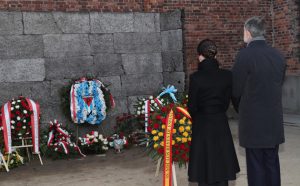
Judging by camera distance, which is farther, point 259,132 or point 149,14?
point 149,14

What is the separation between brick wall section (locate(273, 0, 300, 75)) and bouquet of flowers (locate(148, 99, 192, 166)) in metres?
A: 7.41

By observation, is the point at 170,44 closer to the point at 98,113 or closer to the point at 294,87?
the point at 98,113

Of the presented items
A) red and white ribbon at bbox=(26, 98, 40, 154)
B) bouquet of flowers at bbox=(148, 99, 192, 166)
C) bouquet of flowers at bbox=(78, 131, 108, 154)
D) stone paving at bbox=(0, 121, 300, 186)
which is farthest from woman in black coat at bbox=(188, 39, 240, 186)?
bouquet of flowers at bbox=(78, 131, 108, 154)

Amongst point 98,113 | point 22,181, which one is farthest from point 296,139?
point 22,181

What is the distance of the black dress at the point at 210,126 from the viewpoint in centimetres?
386

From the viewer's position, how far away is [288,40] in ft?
37.9

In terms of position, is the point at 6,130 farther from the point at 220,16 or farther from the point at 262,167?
the point at 220,16

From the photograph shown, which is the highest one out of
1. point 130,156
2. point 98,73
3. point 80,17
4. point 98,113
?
point 80,17

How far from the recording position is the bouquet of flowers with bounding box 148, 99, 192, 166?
4.88 m

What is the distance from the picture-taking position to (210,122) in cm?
391

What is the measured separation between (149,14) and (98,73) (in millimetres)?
1831

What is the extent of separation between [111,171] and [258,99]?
3.40 m

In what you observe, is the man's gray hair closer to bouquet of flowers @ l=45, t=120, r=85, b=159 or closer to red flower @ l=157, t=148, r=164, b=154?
red flower @ l=157, t=148, r=164, b=154

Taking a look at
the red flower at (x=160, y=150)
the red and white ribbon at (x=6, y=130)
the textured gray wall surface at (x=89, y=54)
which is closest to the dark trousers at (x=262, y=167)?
the red flower at (x=160, y=150)
